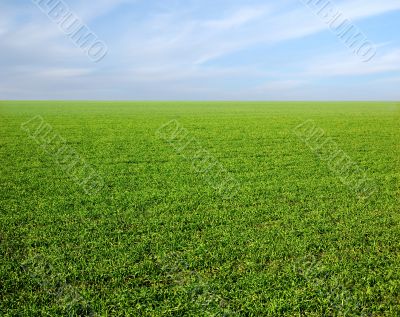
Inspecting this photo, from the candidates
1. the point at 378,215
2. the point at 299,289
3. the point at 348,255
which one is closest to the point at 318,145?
the point at 378,215

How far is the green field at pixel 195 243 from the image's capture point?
191 inches

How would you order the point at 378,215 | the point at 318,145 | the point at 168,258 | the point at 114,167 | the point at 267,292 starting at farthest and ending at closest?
the point at 318,145 → the point at 114,167 → the point at 378,215 → the point at 168,258 → the point at 267,292

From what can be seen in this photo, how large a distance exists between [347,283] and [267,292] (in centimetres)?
121

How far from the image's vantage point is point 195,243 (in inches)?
250

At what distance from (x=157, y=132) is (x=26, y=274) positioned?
1569 centimetres

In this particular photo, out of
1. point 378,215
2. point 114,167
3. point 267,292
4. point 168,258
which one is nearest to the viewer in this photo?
point 267,292

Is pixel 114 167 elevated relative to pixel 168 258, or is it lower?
elevated

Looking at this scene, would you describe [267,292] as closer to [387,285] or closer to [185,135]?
[387,285]

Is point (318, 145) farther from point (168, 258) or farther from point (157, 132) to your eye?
point (168, 258)

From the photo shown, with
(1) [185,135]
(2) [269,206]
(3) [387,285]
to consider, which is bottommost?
(3) [387,285]

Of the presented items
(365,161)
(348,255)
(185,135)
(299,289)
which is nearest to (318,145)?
(365,161)

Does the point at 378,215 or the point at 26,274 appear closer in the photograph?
the point at 26,274

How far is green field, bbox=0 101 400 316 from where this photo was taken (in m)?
4.86

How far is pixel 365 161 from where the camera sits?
42.7ft
